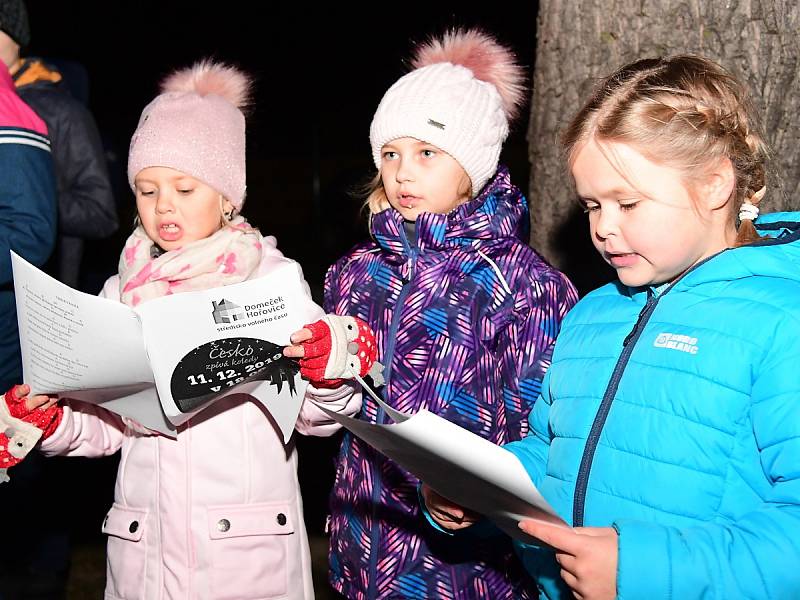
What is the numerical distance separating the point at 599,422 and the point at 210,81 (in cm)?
155

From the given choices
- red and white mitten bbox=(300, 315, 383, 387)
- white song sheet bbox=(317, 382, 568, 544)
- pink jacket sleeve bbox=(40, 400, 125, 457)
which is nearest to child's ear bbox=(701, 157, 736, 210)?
white song sheet bbox=(317, 382, 568, 544)

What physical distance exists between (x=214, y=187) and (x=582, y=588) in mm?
1468

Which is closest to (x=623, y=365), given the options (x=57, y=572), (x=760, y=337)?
(x=760, y=337)

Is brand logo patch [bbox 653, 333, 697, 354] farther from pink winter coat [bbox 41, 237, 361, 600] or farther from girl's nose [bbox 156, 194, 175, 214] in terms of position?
girl's nose [bbox 156, 194, 175, 214]

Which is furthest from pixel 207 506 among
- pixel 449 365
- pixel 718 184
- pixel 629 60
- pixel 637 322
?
pixel 629 60

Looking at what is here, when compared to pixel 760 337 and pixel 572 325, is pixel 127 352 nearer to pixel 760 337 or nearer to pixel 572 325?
pixel 572 325

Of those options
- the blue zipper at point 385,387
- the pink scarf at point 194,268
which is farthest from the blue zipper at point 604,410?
the pink scarf at point 194,268

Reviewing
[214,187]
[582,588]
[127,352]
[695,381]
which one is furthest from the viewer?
[214,187]

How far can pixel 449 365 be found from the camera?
2391 mm

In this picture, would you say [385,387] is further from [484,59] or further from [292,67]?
[292,67]

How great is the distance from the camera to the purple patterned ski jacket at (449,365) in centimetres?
238

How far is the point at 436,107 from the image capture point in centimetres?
258

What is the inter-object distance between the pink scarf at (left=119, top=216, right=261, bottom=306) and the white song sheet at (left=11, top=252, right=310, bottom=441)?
0.80ft

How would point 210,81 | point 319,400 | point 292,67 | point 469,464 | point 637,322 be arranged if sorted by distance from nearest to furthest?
point 469,464
point 637,322
point 319,400
point 210,81
point 292,67
